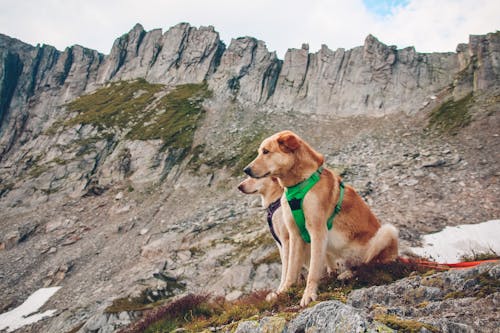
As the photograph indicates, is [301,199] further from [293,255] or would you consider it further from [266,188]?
[266,188]

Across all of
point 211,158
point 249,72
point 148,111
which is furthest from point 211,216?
point 249,72

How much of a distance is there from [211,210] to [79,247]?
10544mm

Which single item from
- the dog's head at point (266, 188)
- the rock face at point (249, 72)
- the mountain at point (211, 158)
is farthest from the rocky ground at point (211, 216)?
the dog's head at point (266, 188)

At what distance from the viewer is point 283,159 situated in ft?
17.1

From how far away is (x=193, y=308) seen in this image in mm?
7410

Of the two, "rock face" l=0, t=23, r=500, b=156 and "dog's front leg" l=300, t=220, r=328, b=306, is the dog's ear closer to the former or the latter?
"dog's front leg" l=300, t=220, r=328, b=306

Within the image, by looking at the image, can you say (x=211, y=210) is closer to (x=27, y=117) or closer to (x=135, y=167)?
(x=135, y=167)

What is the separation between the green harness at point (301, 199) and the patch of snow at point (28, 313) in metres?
18.4

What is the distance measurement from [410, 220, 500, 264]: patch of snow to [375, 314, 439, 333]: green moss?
10.8 meters

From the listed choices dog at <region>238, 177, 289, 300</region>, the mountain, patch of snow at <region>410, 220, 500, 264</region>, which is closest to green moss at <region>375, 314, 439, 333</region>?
dog at <region>238, 177, 289, 300</region>

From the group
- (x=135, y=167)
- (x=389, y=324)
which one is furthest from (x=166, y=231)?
(x=389, y=324)

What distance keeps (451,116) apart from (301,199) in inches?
1107

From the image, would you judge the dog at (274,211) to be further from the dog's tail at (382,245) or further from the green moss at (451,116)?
the green moss at (451,116)

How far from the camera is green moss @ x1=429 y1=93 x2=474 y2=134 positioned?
84.7 ft
